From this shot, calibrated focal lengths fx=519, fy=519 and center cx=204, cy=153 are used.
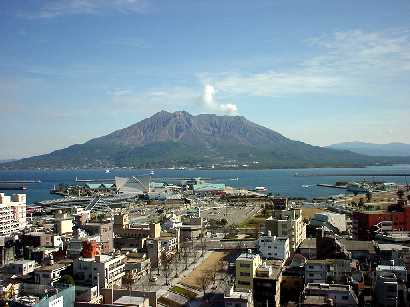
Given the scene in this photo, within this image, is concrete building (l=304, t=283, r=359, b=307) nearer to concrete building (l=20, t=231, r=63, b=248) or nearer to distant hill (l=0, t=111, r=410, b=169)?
concrete building (l=20, t=231, r=63, b=248)

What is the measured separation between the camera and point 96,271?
12.4 metres

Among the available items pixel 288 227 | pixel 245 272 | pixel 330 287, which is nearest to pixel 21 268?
pixel 245 272

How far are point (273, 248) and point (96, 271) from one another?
5162 mm

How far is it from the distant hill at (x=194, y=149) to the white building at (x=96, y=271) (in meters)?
84.6

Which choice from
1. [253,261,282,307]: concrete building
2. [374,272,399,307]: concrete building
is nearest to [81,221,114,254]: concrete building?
[253,261,282,307]: concrete building

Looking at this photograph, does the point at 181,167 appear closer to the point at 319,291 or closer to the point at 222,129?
the point at 222,129

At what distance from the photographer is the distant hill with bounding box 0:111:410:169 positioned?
107 meters

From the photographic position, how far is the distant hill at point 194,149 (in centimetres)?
10662

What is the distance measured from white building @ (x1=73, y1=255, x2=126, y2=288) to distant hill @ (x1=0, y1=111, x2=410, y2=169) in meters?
84.6

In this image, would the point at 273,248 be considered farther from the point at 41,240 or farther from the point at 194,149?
the point at 194,149

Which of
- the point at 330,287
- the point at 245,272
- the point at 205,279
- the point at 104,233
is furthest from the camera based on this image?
the point at 104,233

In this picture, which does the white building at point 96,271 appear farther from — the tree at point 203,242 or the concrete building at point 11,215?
the concrete building at point 11,215

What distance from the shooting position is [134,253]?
1570 centimetres

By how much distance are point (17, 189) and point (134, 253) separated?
44184 millimetres
